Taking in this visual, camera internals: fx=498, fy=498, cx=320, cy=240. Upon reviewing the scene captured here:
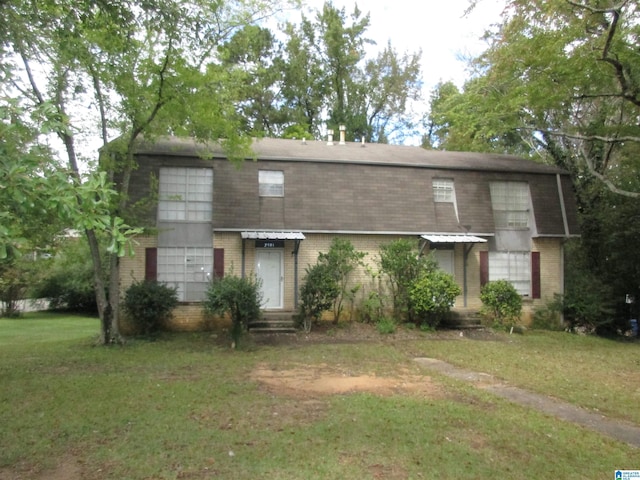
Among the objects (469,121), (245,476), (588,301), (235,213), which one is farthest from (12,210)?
(588,301)

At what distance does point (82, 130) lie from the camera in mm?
11727

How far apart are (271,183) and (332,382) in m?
8.50

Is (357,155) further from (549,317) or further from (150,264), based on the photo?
(549,317)

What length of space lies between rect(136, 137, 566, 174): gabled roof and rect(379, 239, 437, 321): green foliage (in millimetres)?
3143

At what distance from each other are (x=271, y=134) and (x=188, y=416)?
27.5 metres

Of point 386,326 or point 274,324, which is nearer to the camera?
point 274,324

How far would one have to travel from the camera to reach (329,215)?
15.6 meters

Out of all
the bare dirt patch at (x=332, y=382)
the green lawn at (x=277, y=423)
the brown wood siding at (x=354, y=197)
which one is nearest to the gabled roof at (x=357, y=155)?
the brown wood siding at (x=354, y=197)

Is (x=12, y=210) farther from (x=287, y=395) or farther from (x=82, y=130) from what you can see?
(x=82, y=130)

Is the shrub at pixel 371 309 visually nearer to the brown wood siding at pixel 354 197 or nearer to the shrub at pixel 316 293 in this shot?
the shrub at pixel 316 293

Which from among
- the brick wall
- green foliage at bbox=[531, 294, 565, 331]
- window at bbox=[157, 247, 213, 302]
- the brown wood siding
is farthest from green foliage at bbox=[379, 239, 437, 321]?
window at bbox=[157, 247, 213, 302]

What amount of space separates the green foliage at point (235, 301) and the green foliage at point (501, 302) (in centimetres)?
740

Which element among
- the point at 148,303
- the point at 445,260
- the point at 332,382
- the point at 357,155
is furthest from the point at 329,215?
the point at 332,382

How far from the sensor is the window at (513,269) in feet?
55.5
